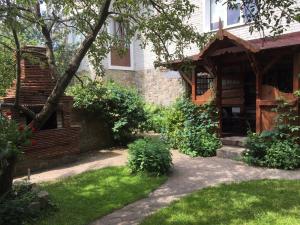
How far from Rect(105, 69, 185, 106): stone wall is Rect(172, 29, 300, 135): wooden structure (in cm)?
293

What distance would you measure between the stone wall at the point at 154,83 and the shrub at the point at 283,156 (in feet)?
25.0

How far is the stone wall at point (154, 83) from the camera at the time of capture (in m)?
17.3

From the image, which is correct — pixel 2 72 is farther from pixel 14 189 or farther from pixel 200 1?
pixel 200 1

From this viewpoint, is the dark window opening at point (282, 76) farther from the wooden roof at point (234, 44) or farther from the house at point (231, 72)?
the wooden roof at point (234, 44)

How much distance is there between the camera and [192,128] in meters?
11.8

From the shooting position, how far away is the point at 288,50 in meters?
9.86

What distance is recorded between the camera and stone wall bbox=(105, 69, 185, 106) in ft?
56.8

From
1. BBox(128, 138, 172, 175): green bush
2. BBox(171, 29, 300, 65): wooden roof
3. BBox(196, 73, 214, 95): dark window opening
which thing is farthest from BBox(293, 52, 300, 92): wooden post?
BBox(196, 73, 214, 95): dark window opening

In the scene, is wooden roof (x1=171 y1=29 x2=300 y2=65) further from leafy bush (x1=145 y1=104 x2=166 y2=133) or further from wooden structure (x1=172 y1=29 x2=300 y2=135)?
leafy bush (x1=145 y1=104 x2=166 y2=133)

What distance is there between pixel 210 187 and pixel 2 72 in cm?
631

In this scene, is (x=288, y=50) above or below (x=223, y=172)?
above

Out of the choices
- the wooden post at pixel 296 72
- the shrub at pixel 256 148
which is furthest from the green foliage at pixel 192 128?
the wooden post at pixel 296 72

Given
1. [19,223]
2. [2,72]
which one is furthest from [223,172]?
[2,72]

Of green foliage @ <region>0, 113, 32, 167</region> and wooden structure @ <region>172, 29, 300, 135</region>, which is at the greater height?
wooden structure @ <region>172, 29, 300, 135</region>
